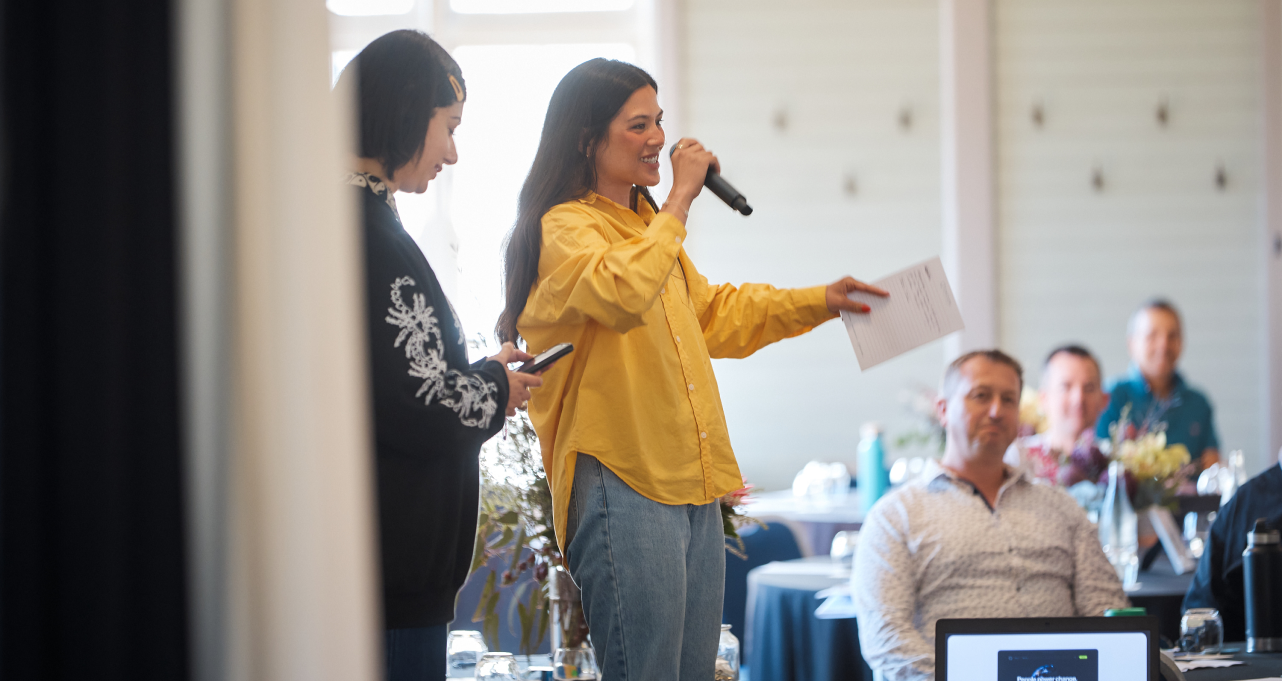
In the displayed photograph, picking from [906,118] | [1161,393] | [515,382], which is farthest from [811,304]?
[906,118]

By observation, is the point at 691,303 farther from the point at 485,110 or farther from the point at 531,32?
the point at 531,32

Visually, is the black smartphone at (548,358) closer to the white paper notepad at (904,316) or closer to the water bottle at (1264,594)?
the white paper notepad at (904,316)

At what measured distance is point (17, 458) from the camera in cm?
59

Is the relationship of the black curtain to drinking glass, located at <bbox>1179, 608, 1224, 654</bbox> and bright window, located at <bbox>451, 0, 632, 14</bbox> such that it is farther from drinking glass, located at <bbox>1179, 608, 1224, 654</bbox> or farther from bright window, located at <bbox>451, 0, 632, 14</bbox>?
bright window, located at <bbox>451, 0, 632, 14</bbox>

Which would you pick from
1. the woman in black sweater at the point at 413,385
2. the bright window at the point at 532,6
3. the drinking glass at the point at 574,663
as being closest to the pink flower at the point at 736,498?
the drinking glass at the point at 574,663

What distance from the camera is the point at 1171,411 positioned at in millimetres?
4453

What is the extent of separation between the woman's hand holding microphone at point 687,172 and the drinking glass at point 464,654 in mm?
835

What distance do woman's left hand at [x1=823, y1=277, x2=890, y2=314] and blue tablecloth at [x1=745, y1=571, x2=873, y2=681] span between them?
899 mm

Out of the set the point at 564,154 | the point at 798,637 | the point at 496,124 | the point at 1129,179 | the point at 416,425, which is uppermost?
the point at 496,124

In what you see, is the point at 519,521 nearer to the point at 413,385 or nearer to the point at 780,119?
the point at 413,385

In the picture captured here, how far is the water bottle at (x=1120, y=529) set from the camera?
2.69m

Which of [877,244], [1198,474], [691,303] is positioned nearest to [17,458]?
[691,303]

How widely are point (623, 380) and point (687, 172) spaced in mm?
347

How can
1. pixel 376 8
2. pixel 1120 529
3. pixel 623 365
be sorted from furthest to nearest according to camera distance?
pixel 376 8
pixel 1120 529
pixel 623 365
